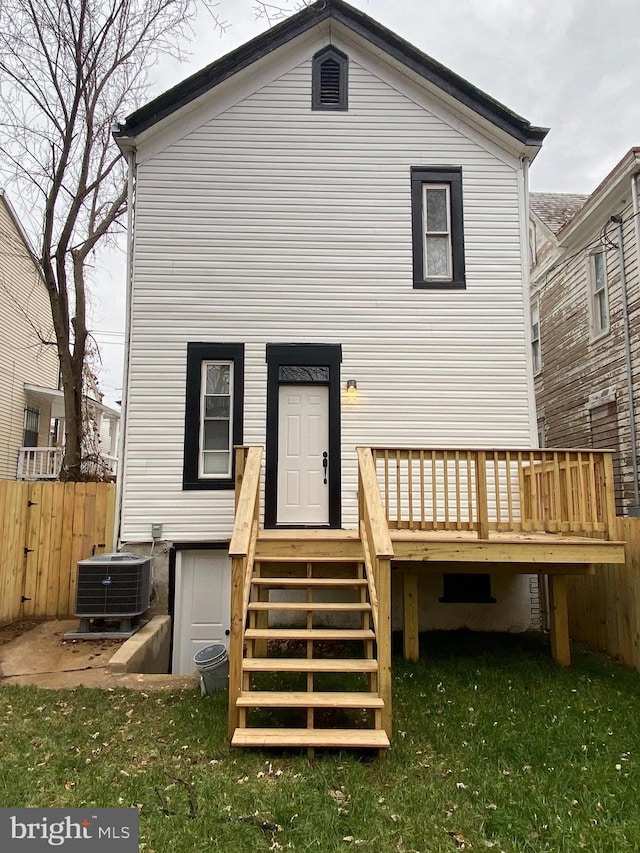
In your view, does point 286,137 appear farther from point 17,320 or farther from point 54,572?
point 17,320

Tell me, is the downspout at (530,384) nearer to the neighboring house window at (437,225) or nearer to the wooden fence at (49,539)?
the neighboring house window at (437,225)

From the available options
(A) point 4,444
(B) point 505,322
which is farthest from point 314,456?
(A) point 4,444

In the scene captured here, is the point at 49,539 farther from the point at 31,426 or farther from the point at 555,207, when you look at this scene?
the point at 555,207

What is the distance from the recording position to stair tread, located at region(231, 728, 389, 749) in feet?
11.9

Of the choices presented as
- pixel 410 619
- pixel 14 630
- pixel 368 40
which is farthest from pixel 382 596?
pixel 368 40

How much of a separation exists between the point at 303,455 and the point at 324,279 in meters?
2.45

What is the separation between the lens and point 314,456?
7379 millimetres

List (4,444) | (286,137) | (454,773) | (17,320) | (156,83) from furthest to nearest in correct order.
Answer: (17,320)
(4,444)
(156,83)
(286,137)
(454,773)

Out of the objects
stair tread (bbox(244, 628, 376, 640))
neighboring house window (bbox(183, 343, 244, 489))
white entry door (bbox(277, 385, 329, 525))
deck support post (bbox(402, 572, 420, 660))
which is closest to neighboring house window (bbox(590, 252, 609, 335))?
white entry door (bbox(277, 385, 329, 525))

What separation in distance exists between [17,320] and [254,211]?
34.3 ft

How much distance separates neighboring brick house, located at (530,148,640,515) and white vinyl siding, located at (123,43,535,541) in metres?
2.93

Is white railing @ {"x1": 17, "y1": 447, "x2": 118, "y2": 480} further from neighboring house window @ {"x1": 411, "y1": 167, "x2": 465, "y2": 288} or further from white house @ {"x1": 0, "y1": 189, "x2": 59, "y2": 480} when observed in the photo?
neighboring house window @ {"x1": 411, "y1": 167, "x2": 465, "y2": 288}

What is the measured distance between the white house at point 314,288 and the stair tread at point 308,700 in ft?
10.6

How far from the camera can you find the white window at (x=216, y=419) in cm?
732
